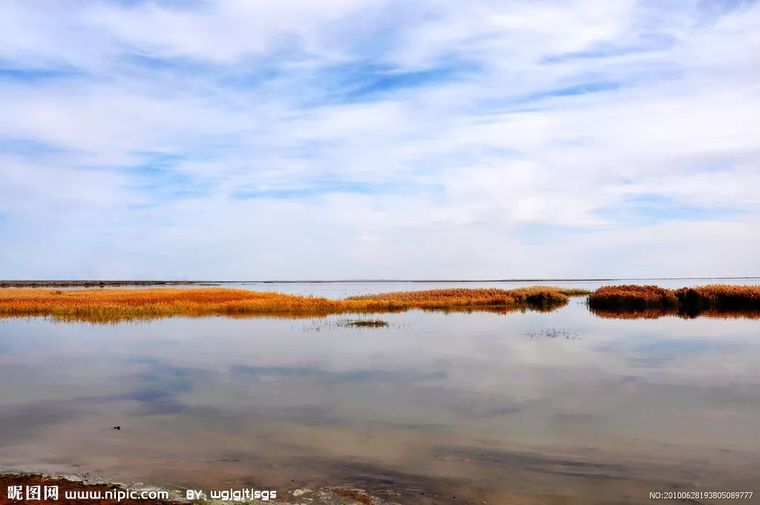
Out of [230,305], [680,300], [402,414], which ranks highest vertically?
[230,305]

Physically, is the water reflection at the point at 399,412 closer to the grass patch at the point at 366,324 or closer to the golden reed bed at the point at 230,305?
the grass patch at the point at 366,324

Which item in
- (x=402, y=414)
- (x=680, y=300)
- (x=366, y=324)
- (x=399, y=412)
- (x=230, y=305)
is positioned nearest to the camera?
(x=402, y=414)

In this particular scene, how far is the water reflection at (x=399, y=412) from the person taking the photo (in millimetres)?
11242

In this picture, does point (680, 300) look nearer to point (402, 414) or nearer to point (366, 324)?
point (366, 324)

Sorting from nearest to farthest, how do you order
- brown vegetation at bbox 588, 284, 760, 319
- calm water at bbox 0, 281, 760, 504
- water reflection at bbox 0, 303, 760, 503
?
calm water at bbox 0, 281, 760, 504
water reflection at bbox 0, 303, 760, 503
brown vegetation at bbox 588, 284, 760, 319

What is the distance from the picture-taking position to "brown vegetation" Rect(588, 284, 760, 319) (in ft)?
167

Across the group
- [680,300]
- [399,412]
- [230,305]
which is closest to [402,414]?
[399,412]

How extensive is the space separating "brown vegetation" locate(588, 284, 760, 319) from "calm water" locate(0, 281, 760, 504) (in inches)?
848

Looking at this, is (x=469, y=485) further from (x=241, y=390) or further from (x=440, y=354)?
(x=440, y=354)

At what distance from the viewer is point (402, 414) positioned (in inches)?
623

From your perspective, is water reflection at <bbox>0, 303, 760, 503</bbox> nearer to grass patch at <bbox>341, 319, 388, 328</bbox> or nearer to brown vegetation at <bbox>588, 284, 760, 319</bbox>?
grass patch at <bbox>341, 319, 388, 328</bbox>

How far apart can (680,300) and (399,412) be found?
46421 millimetres

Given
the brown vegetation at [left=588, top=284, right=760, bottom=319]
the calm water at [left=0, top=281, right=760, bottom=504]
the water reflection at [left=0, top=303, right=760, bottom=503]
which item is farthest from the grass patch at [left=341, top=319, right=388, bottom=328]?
the brown vegetation at [left=588, top=284, right=760, bottom=319]

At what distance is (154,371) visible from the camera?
74.4 feet
